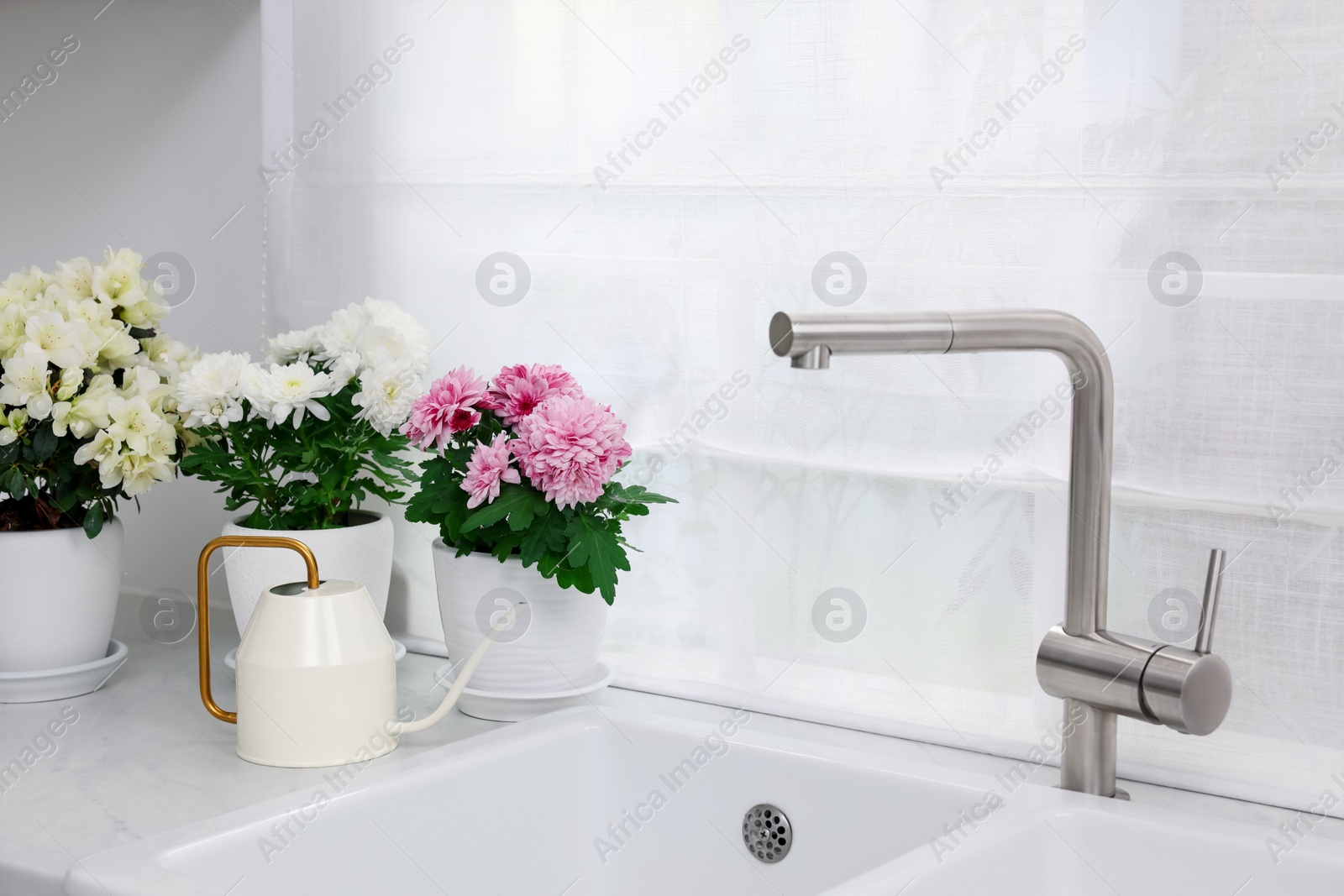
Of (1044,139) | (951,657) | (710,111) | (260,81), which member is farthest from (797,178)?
(260,81)

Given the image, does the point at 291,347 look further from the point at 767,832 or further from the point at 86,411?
the point at 767,832

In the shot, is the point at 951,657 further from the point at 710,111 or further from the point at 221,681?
the point at 221,681

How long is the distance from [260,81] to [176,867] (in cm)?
95

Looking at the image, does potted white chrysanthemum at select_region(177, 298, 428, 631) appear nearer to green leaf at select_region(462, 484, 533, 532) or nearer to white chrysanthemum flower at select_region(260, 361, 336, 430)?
white chrysanthemum flower at select_region(260, 361, 336, 430)

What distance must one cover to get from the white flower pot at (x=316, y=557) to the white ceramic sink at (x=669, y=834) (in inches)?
9.7

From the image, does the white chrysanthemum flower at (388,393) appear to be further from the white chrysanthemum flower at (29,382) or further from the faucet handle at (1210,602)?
the faucet handle at (1210,602)

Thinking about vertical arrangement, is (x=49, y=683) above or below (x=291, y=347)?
below

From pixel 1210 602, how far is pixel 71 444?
39.1 inches

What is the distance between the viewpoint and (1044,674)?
33.5 inches

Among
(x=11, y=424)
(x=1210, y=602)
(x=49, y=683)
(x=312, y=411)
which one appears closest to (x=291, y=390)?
(x=312, y=411)

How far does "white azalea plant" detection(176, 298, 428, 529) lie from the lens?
43.7 inches

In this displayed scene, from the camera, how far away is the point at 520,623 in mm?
1069

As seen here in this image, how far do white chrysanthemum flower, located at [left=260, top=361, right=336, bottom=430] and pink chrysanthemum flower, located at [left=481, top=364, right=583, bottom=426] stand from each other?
0.16m

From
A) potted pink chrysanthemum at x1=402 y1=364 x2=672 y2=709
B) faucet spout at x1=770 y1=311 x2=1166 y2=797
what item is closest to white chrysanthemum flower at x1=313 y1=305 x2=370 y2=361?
potted pink chrysanthemum at x1=402 y1=364 x2=672 y2=709
